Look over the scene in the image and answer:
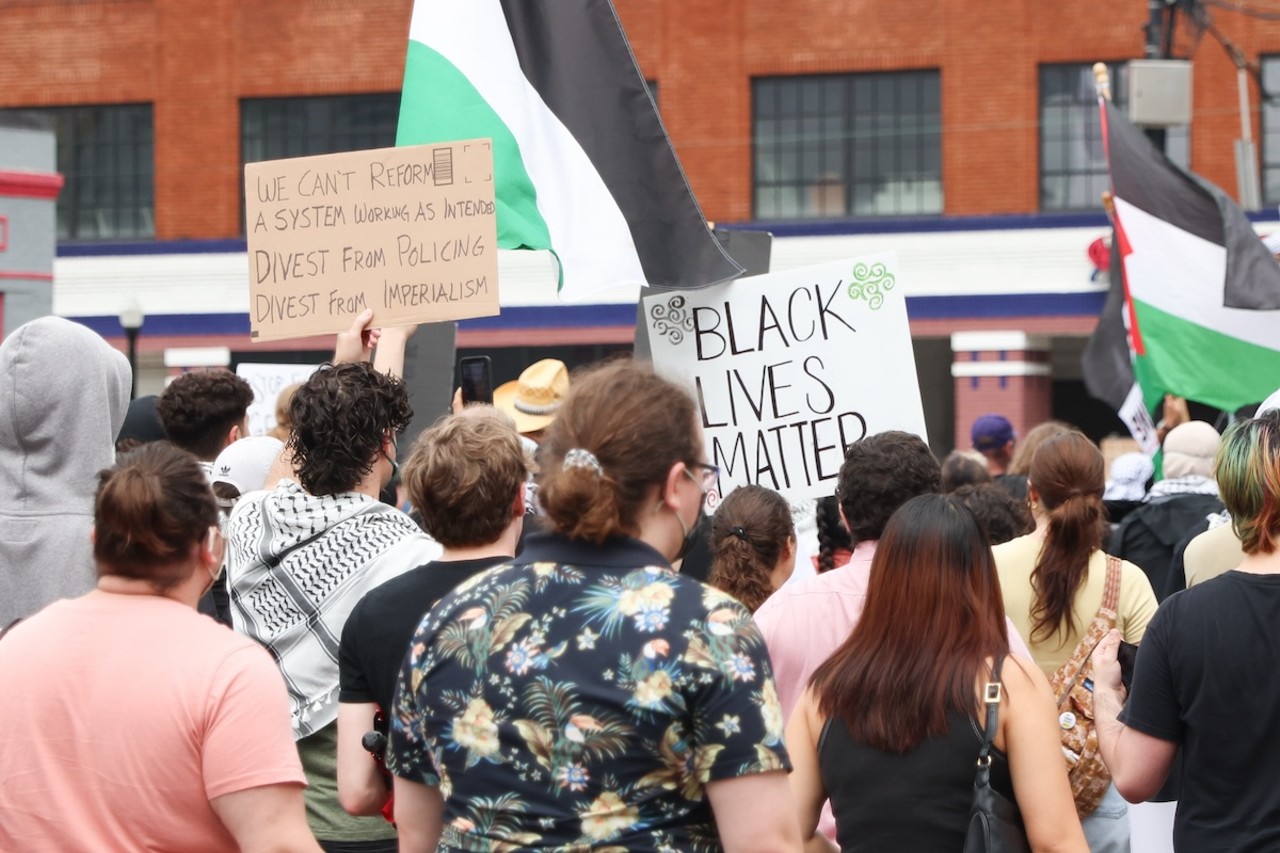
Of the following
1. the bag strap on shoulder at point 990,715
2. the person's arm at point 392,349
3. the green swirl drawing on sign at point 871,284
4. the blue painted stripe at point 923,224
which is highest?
the blue painted stripe at point 923,224

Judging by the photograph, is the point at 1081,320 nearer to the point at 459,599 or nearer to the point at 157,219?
the point at 157,219

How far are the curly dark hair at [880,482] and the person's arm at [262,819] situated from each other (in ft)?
5.64

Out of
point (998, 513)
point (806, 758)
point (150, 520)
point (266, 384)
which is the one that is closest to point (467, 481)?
point (150, 520)

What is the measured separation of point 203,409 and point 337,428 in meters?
1.49

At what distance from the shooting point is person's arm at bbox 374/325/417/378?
5.20 metres

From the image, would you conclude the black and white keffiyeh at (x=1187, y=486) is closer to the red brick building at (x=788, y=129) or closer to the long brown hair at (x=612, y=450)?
the long brown hair at (x=612, y=450)

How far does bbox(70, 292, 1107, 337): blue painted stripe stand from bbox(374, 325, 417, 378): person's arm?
17297 mm

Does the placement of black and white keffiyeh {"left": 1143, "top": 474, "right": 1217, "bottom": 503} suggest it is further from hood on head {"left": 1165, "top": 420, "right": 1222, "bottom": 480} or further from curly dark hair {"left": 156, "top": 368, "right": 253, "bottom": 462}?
curly dark hair {"left": 156, "top": 368, "right": 253, "bottom": 462}

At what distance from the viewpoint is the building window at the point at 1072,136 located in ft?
79.7

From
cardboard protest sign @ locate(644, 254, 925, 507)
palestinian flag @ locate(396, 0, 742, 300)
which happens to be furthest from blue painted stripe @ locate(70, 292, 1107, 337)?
cardboard protest sign @ locate(644, 254, 925, 507)

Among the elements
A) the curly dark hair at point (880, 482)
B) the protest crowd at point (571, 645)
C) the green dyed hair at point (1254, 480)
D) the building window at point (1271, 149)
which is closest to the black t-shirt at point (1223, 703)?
the protest crowd at point (571, 645)

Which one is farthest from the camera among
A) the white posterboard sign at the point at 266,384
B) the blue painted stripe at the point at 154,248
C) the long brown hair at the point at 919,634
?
the blue painted stripe at the point at 154,248

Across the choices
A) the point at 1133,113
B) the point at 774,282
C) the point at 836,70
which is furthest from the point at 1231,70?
the point at 774,282

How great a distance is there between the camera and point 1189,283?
9.95m
